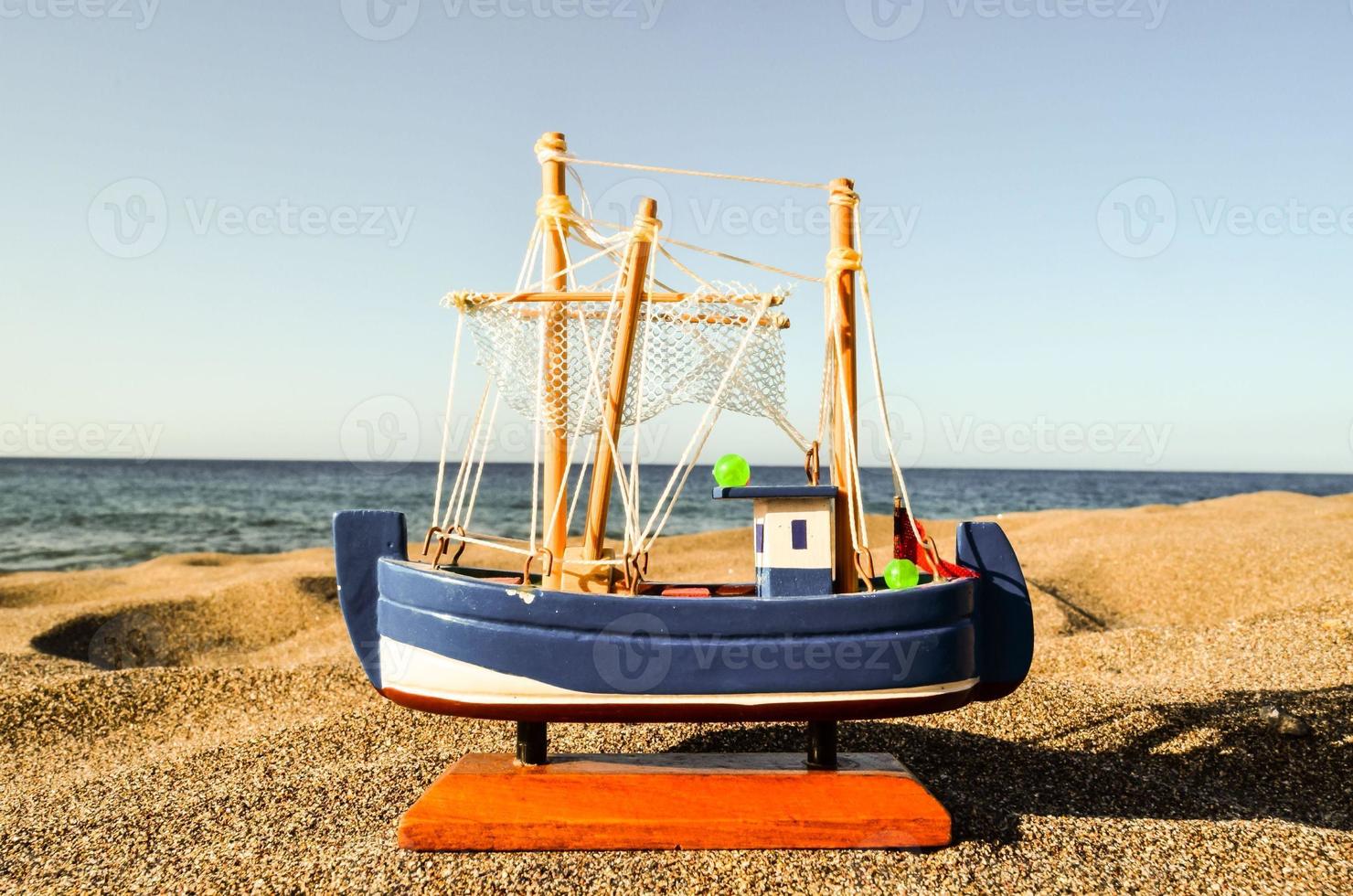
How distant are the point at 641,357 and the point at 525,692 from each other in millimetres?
1798

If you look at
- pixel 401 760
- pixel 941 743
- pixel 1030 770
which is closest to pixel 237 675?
pixel 401 760

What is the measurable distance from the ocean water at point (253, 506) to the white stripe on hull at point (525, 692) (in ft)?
71.9

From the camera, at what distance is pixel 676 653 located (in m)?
3.93

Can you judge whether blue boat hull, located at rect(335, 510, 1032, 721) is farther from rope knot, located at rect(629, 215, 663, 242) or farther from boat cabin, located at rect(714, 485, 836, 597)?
rope knot, located at rect(629, 215, 663, 242)

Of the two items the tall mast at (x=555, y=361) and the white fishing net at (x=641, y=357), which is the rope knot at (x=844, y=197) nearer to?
the white fishing net at (x=641, y=357)

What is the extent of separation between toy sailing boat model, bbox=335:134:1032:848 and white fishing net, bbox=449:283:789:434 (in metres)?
0.01

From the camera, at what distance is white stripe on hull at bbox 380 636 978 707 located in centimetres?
397

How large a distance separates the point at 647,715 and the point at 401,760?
2.10 m

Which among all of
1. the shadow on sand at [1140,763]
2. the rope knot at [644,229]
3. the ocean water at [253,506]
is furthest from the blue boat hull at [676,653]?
the ocean water at [253,506]

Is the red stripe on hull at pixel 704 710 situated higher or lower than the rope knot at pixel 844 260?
lower

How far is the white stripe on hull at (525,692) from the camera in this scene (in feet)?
13.0

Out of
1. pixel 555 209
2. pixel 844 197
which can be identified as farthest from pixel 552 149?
pixel 844 197

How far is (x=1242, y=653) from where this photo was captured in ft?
24.6

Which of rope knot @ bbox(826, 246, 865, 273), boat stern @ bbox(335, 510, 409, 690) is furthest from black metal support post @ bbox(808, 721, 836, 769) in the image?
rope knot @ bbox(826, 246, 865, 273)
